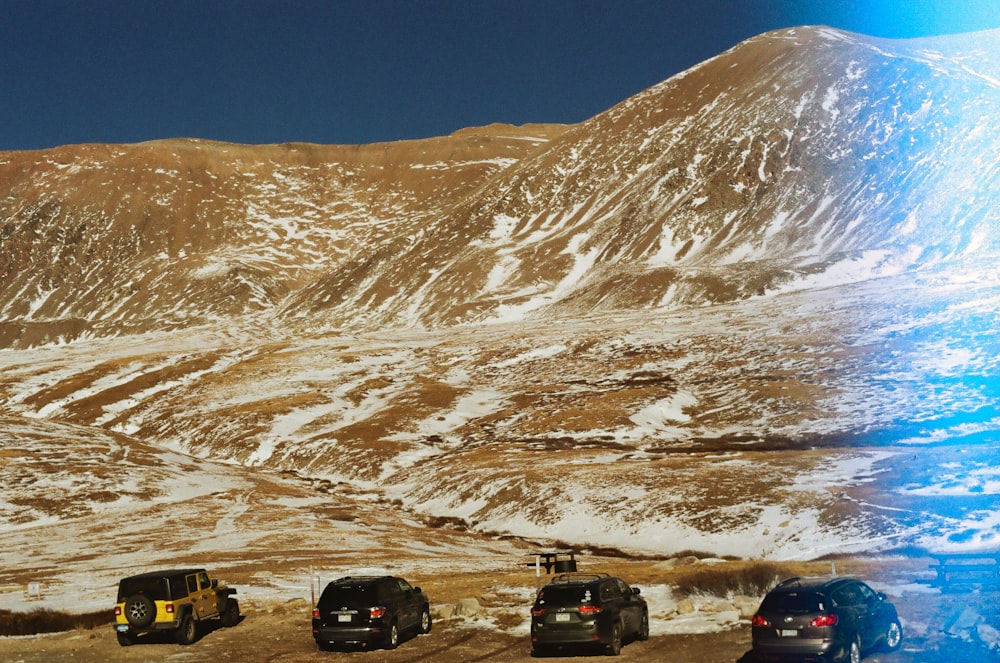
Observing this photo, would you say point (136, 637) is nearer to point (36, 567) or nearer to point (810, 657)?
point (810, 657)

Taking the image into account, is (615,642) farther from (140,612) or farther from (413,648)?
(140,612)

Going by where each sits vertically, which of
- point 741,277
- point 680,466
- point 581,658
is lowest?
point 581,658

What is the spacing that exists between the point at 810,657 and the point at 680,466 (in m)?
55.8

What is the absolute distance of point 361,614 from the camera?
3159cm

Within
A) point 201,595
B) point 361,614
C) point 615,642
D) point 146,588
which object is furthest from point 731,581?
point 146,588

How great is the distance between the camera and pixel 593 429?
106 meters

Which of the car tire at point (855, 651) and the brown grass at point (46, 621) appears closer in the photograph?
the car tire at point (855, 651)

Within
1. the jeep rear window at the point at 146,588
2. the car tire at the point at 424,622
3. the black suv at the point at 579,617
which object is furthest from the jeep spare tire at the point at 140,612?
the black suv at the point at 579,617

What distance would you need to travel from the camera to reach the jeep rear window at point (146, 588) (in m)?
34.2

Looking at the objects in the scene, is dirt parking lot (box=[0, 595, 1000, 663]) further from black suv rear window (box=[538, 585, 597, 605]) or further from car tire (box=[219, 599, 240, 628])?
black suv rear window (box=[538, 585, 597, 605])

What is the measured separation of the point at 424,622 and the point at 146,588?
8.16 m

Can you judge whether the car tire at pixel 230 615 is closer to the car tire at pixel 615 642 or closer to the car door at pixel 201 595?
the car door at pixel 201 595

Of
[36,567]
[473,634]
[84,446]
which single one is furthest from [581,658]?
[84,446]

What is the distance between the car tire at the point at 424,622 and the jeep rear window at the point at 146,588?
734 cm
